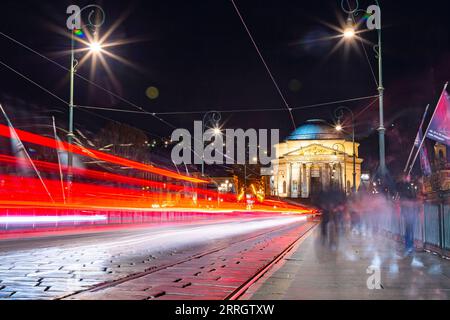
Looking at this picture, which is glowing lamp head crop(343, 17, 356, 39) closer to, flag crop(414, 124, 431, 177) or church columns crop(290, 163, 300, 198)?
flag crop(414, 124, 431, 177)

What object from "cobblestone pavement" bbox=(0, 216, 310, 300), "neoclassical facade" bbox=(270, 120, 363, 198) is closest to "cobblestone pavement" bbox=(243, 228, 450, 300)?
"cobblestone pavement" bbox=(0, 216, 310, 300)

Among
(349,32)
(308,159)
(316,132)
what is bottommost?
(349,32)

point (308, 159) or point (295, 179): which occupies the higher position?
point (308, 159)

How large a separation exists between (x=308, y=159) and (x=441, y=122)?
12886 centimetres

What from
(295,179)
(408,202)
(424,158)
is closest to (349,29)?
(424,158)

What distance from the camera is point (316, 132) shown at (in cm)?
15600

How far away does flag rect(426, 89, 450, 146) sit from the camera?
2041 centimetres

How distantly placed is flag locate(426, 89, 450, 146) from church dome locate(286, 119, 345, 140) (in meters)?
130

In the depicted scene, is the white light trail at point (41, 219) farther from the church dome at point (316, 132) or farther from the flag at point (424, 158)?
the church dome at point (316, 132)

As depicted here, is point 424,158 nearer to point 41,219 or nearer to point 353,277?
point 353,277

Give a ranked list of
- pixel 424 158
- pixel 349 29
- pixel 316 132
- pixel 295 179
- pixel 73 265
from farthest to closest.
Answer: pixel 316 132 → pixel 295 179 → pixel 424 158 → pixel 349 29 → pixel 73 265

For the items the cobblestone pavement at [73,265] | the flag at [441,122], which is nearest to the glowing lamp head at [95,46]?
the cobblestone pavement at [73,265]

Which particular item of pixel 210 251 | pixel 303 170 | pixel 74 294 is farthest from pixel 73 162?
pixel 303 170
